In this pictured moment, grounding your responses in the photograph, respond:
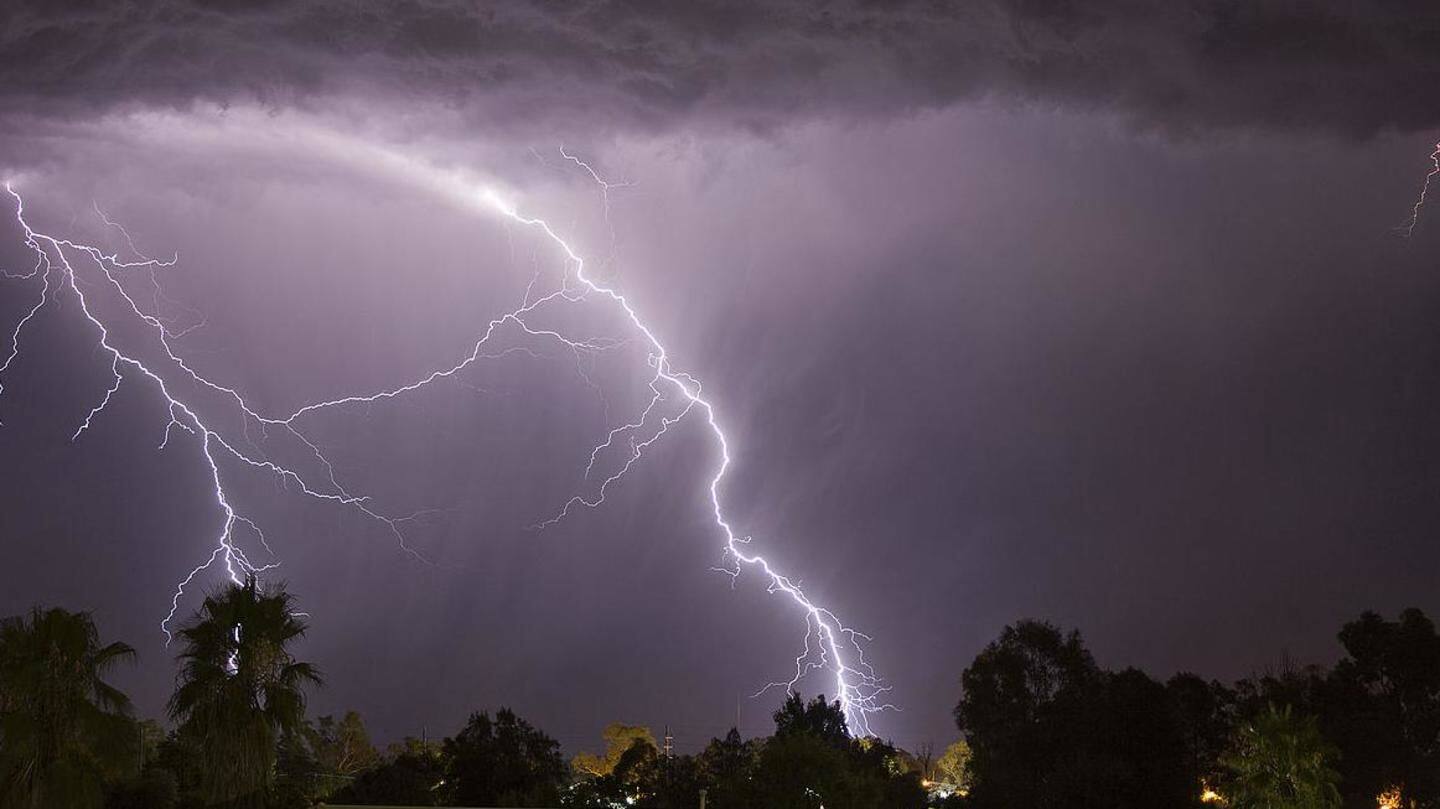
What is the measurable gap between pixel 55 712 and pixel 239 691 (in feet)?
9.17

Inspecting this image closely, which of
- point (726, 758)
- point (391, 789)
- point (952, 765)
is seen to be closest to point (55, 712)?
point (391, 789)

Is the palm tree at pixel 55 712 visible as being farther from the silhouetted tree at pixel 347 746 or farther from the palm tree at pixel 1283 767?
the silhouetted tree at pixel 347 746

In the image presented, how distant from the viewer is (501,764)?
4584 centimetres

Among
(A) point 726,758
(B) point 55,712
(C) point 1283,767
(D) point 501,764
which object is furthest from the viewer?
(A) point 726,758

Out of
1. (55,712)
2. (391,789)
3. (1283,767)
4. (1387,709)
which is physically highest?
(1387,709)

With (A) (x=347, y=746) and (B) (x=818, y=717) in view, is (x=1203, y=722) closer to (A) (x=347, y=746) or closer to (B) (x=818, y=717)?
(B) (x=818, y=717)

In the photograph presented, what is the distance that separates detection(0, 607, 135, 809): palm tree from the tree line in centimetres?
3

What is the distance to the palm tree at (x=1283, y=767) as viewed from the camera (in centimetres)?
2575

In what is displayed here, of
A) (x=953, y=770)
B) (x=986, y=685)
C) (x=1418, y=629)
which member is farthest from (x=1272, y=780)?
(x=953, y=770)

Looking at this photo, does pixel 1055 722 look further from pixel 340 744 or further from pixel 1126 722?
pixel 340 744

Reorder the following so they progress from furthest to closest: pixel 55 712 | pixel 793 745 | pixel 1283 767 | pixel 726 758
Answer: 1. pixel 726 758
2. pixel 793 745
3. pixel 1283 767
4. pixel 55 712

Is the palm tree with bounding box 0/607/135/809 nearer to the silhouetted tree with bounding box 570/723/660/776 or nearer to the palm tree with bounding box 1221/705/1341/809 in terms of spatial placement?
the palm tree with bounding box 1221/705/1341/809

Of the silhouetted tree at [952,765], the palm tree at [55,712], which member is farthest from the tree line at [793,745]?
the silhouetted tree at [952,765]

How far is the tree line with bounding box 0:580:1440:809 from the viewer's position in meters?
17.7
